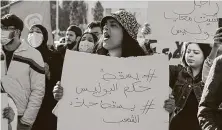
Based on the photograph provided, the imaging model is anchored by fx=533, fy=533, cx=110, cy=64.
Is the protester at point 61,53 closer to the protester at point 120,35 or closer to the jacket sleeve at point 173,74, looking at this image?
the jacket sleeve at point 173,74

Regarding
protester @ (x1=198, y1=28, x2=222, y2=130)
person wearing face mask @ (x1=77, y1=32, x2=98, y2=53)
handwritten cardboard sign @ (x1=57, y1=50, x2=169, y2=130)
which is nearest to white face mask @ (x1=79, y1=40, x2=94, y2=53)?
person wearing face mask @ (x1=77, y1=32, x2=98, y2=53)

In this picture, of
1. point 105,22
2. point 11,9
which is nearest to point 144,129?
point 105,22

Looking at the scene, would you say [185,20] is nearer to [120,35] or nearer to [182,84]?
[182,84]

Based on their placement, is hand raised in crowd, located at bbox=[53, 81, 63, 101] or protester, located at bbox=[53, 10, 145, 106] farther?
protester, located at bbox=[53, 10, 145, 106]

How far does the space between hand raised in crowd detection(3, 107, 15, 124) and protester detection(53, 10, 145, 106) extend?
0.74 metres

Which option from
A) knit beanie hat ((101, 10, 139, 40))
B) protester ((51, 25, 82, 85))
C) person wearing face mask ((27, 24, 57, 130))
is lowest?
person wearing face mask ((27, 24, 57, 130))

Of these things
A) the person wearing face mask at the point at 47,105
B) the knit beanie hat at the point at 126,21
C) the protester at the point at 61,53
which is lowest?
the person wearing face mask at the point at 47,105

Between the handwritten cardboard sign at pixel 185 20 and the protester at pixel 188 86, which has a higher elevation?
the handwritten cardboard sign at pixel 185 20

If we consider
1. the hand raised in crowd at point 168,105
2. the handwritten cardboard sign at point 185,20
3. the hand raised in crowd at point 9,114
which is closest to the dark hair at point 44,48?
the handwritten cardboard sign at point 185,20

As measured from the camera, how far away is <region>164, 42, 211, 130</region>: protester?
4.43 meters

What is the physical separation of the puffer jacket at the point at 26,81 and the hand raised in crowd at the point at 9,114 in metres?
0.75

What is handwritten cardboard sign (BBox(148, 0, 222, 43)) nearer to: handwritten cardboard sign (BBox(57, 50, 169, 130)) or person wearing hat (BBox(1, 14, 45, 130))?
handwritten cardboard sign (BBox(57, 50, 169, 130))

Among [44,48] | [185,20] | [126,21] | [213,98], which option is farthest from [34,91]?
[213,98]

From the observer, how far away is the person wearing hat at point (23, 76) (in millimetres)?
4352
